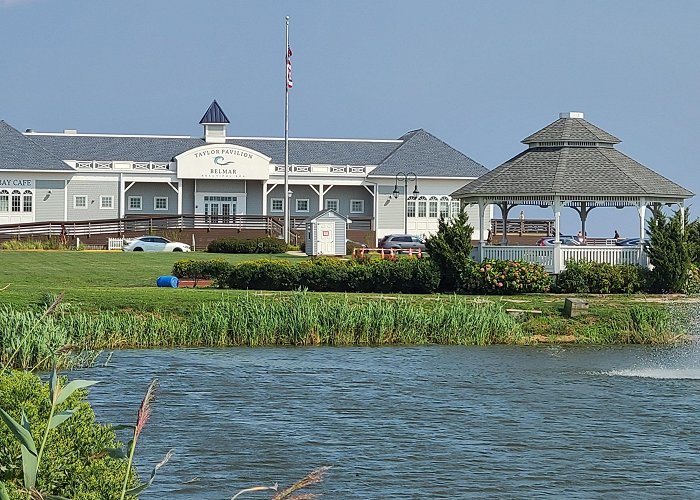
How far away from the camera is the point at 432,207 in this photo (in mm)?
76375

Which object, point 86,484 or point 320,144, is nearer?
point 86,484

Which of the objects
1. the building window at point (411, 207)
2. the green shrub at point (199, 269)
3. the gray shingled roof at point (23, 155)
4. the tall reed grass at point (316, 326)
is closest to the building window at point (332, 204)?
the building window at point (411, 207)

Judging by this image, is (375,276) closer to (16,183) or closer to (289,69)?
(289,69)

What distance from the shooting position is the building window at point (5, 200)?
72.3m

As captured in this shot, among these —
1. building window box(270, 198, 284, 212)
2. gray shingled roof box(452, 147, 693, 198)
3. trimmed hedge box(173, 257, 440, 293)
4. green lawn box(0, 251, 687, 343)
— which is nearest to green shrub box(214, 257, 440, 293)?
trimmed hedge box(173, 257, 440, 293)

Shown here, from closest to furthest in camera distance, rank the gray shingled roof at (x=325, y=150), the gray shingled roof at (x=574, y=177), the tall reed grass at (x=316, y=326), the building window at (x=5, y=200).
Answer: the tall reed grass at (x=316, y=326) < the gray shingled roof at (x=574, y=177) < the building window at (x=5, y=200) < the gray shingled roof at (x=325, y=150)

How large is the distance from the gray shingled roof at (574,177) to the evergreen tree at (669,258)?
215cm

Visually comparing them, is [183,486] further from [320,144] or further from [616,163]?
[320,144]

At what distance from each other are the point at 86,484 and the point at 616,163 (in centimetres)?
3478

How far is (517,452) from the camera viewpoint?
1711 centimetres

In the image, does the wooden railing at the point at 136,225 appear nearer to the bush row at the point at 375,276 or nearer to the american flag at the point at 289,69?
the american flag at the point at 289,69

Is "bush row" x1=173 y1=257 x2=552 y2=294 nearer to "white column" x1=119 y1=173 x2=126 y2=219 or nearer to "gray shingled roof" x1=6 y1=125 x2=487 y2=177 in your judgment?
"white column" x1=119 y1=173 x2=126 y2=219

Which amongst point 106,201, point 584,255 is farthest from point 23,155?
point 584,255

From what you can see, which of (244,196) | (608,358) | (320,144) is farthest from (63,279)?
(320,144)
